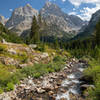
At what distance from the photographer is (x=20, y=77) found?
14992 millimetres

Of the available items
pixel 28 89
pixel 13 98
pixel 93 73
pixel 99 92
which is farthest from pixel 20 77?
pixel 99 92

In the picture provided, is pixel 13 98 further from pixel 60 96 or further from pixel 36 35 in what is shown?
pixel 36 35

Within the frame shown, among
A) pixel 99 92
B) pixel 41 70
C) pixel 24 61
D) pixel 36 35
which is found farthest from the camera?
pixel 36 35

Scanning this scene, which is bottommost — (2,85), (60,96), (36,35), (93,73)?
(60,96)

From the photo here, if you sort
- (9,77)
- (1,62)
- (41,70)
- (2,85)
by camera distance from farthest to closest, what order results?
1. (1,62)
2. (41,70)
3. (9,77)
4. (2,85)

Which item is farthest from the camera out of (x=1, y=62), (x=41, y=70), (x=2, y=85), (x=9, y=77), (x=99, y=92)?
(x=1, y=62)

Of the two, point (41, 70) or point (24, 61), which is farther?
point (24, 61)

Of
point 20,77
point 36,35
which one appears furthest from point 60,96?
point 36,35

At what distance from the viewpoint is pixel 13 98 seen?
1038 cm

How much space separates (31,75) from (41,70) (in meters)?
2.49

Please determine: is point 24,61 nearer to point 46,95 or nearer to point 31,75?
point 31,75

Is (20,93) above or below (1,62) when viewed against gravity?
below

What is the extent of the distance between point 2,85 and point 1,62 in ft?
31.6

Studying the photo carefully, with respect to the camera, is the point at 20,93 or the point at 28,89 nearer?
the point at 20,93
